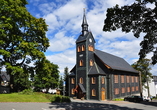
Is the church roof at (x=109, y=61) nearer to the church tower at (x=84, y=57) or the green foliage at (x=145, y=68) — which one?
the church tower at (x=84, y=57)

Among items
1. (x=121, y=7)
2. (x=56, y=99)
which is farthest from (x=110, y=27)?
(x=56, y=99)

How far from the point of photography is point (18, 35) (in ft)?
73.3

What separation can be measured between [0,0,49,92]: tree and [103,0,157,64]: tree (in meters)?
13.6

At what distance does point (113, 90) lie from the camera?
3369 centimetres

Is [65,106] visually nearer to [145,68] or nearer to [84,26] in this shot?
[84,26]

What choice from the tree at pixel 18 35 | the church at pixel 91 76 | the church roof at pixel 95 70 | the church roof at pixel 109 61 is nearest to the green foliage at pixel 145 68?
the church roof at pixel 109 61

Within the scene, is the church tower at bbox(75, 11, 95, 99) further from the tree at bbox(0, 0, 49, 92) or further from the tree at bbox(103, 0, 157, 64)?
the tree at bbox(103, 0, 157, 64)

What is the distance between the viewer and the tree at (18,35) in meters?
20.2

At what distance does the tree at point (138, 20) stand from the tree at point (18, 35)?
1362cm

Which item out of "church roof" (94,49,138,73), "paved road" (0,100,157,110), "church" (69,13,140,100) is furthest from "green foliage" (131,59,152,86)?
"paved road" (0,100,157,110)

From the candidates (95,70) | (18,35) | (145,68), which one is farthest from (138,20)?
(145,68)

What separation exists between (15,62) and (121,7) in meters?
19.4

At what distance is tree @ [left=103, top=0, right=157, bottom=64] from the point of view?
11812 millimetres

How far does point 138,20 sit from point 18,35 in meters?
17.7
